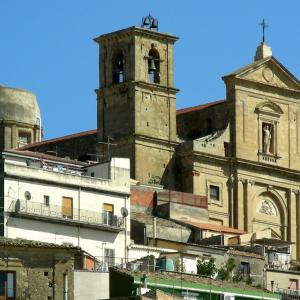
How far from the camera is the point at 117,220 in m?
104

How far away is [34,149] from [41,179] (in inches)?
1472

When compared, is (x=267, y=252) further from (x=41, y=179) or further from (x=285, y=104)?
(x=285, y=104)

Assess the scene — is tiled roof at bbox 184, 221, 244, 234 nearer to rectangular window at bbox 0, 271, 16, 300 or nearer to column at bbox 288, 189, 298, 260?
column at bbox 288, 189, 298, 260

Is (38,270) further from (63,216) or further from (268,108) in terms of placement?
(268,108)

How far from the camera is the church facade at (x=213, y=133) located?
414ft

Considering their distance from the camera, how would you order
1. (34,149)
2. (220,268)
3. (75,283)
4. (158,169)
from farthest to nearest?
(34,149) < (158,169) < (220,268) < (75,283)

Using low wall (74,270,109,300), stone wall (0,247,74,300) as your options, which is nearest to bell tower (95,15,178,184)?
low wall (74,270,109,300)

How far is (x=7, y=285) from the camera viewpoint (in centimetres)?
7288

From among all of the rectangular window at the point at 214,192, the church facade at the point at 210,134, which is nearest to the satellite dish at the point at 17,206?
the church facade at the point at 210,134

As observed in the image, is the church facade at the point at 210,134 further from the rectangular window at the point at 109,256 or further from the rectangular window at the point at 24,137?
the rectangular window at the point at 109,256

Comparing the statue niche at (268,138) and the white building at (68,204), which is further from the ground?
the statue niche at (268,138)

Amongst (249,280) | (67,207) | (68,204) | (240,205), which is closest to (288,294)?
(249,280)

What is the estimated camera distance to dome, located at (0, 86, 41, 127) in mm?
155000

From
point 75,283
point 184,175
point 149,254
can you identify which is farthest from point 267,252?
point 75,283
